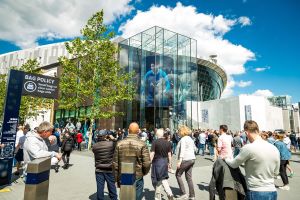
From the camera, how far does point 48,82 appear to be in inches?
383

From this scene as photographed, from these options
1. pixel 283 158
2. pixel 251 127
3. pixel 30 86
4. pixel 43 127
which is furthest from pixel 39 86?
pixel 283 158

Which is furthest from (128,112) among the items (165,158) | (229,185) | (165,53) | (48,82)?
(229,185)

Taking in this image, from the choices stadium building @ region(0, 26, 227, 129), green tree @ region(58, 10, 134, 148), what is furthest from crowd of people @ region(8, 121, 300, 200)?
stadium building @ region(0, 26, 227, 129)

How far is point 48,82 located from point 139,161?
7092 mm

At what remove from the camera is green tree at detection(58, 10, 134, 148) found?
20109 millimetres

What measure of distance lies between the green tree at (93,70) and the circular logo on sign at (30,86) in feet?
35.2

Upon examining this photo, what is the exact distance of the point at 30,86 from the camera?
895 cm

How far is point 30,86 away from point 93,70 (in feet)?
39.9

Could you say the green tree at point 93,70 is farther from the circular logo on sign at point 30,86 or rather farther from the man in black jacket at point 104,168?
the man in black jacket at point 104,168

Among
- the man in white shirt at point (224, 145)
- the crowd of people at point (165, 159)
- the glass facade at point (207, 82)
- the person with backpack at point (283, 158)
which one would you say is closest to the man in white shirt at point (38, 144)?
the crowd of people at point (165, 159)

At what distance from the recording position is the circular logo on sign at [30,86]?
28.9 ft

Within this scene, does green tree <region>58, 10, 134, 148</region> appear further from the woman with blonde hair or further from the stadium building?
the woman with blonde hair

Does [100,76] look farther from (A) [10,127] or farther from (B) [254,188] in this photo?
(B) [254,188]

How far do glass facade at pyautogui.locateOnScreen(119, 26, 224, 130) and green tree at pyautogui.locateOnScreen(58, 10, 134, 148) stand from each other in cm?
842
